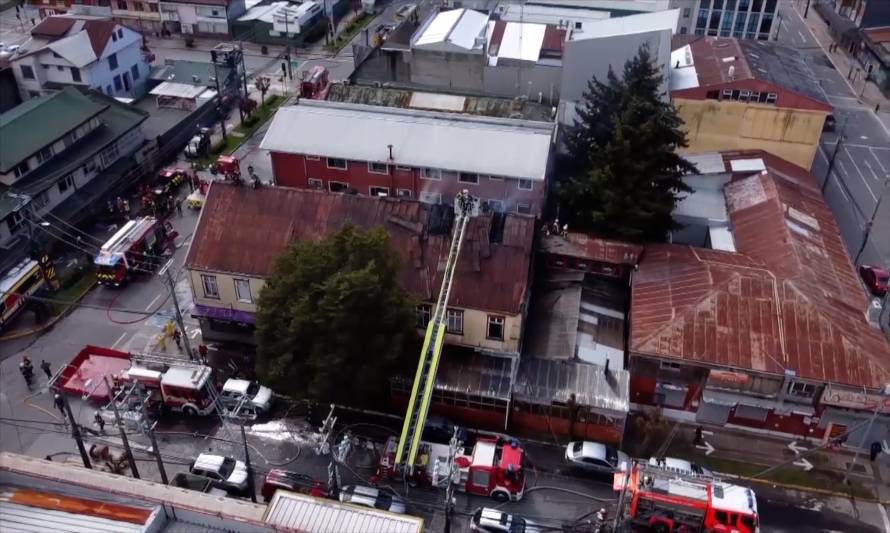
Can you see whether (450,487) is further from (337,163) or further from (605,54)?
(605,54)

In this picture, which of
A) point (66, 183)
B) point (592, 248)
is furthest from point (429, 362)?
point (66, 183)

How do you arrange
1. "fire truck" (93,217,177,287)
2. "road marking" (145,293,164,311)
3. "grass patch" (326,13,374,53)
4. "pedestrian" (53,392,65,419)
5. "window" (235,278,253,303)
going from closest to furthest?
"pedestrian" (53,392,65,419), "window" (235,278,253,303), "road marking" (145,293,164,311), "fire truck" (93,217,177,287), "grass patch" (326,13,374,53)

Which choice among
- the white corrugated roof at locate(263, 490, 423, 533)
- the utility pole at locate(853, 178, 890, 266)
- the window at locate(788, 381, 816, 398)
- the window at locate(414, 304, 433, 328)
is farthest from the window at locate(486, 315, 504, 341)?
the utility pole at locate(853, 178, 890, 266)

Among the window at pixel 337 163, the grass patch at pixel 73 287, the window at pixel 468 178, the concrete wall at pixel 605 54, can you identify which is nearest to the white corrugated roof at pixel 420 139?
the window at pixel 337 163

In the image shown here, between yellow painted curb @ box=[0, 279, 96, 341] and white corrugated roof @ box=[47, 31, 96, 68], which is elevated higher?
white corrugated roof @ box=[47, 31, 96, 68]

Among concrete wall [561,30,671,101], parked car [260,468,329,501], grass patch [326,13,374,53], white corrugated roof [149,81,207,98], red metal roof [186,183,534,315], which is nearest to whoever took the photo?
parked car [260,468,329,501]

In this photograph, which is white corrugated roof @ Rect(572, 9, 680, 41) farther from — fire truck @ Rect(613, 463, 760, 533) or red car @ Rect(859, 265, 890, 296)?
fire truck @ Rect(613, 463, 760, 533)
